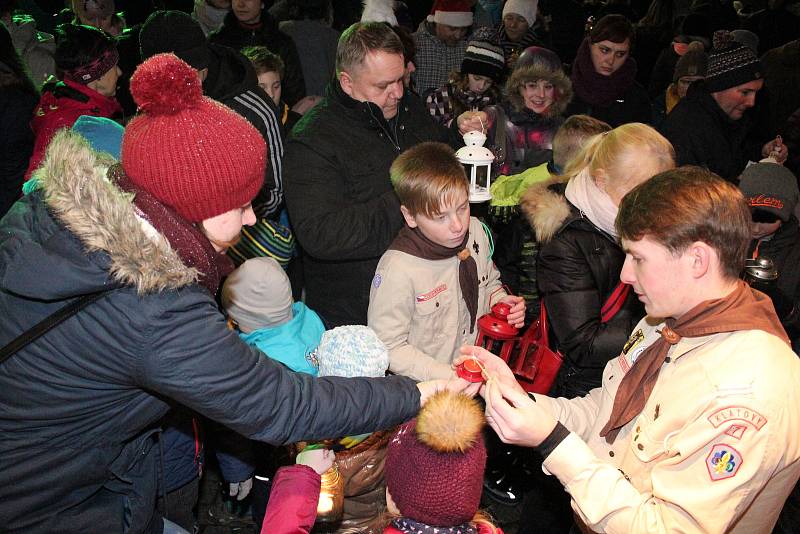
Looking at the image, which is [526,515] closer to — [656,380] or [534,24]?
[656,380]

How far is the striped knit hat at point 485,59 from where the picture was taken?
210 inches

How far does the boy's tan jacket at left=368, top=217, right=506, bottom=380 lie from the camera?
9.69 ft

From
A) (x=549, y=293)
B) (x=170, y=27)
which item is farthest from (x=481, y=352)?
(x=170, y=27)

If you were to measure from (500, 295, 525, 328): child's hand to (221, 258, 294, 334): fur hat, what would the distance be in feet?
3.53

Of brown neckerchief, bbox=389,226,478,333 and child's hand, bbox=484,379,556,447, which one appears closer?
child's hand, bbox=484,379,556,447

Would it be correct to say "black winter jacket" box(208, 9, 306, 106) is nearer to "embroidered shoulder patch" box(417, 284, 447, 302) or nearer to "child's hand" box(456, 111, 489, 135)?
"child's hand" box(456, 111, 489, 135)

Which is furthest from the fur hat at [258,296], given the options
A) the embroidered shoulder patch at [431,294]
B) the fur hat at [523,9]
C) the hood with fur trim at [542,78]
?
the fur hat at [523,9]

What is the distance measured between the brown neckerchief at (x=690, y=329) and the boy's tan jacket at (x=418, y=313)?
86 centimetres

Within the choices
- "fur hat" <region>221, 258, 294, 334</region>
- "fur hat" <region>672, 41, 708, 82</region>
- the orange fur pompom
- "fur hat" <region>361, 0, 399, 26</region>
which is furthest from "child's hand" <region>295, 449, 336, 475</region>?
"fur hat" <region>672, 41, 708, 82</region>

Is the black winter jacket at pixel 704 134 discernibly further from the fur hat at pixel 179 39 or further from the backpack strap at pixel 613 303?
the fur hat at pixel 179 39

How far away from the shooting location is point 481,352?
103 inches

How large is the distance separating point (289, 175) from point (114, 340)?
1.72 meters

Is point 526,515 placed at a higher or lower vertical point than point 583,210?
lower

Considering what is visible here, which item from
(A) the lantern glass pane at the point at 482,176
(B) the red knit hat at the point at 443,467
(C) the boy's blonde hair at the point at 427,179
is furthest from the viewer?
(A) the lantern glass pane at the point at 482,176
